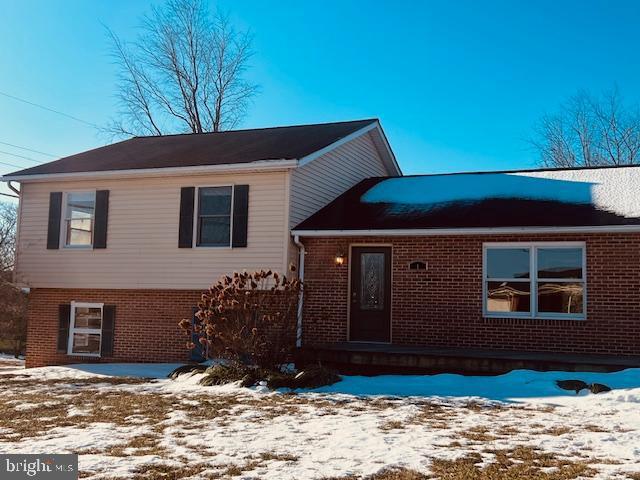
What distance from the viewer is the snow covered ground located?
511cm

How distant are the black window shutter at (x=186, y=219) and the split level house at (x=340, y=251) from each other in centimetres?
Result: 3

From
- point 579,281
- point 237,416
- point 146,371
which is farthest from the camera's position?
point 146,371

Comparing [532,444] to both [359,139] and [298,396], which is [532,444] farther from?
[359,139]

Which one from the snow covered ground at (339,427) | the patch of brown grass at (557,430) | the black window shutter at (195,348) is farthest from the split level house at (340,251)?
the patch of brown grass at (557,430)

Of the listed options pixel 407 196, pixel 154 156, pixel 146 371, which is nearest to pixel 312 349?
pixel 146 371

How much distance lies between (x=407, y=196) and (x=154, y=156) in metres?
6.36

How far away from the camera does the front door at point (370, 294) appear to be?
12.3 metres

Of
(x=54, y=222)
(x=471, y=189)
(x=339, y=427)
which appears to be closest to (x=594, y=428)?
(x=339, y=427)

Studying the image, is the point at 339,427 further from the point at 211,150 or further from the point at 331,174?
the point at 211,150

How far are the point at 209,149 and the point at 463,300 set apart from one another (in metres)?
7.39

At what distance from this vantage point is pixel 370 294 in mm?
12523

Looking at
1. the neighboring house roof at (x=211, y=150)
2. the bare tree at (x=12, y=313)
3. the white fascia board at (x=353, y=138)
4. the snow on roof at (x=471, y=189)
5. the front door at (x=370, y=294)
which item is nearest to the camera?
the front door at (x=370, y=294)

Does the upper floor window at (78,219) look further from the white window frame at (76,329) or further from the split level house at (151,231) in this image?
the white window frame at (76,329)

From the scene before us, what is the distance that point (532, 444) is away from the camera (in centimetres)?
579
